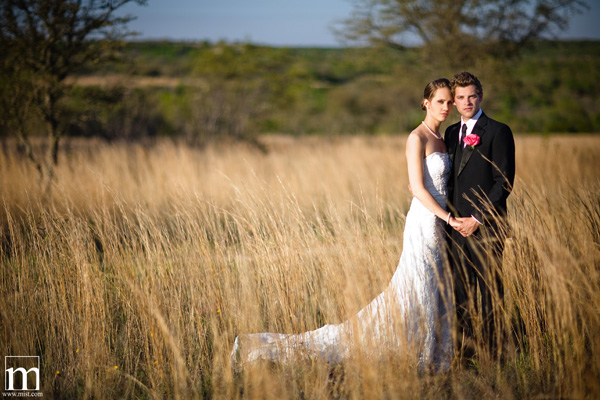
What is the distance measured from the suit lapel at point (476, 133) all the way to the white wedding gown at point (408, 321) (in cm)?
13

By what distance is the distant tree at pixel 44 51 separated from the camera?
6754mm

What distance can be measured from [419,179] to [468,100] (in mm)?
654

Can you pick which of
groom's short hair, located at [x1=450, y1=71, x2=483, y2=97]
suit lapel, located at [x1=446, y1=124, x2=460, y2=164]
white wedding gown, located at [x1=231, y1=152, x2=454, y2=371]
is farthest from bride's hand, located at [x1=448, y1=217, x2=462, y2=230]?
groom's short hair, located at [x1=450, y1=71, x2=483, y2=97]

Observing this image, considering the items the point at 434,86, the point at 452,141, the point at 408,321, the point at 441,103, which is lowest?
the point at 408,321

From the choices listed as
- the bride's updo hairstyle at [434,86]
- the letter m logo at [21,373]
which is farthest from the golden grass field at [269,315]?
the bride's updo hairstyle at [434,86]

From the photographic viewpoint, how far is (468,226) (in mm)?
3090

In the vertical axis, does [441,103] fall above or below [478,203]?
above

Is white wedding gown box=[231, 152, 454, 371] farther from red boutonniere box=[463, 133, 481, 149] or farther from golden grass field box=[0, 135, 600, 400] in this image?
red boutonniere box=[463, 133, 481, 149]

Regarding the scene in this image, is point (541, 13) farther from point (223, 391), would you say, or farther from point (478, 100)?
point (223, 391)

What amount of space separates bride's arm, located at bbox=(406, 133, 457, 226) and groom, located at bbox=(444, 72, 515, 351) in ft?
0.30

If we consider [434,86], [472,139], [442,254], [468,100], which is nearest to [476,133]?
[472,139]

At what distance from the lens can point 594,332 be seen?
9.37 ft

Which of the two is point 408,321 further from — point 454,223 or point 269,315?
point 269,315

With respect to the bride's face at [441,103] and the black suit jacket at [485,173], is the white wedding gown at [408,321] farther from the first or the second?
the bride's face at [441,103]
